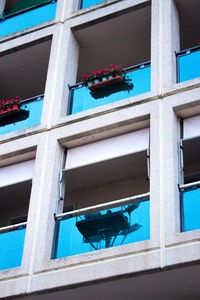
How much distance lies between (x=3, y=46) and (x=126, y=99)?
5.30 metres

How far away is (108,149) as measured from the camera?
48.7ft

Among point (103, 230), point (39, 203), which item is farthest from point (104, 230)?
point (39, 203)

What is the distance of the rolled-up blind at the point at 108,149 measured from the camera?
14522 mm

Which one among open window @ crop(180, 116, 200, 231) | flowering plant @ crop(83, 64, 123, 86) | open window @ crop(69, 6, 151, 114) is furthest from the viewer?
flowering plant @ crop(83, 64, 123, 86)

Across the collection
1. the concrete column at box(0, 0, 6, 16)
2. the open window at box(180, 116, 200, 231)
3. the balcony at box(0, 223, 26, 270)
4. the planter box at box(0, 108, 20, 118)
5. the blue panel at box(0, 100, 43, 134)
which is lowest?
the balcony at box(0, 223, 26, 270)

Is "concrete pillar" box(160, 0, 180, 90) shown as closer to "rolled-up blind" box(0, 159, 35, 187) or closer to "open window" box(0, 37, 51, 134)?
"open window" box(0, 37, 51, 134)

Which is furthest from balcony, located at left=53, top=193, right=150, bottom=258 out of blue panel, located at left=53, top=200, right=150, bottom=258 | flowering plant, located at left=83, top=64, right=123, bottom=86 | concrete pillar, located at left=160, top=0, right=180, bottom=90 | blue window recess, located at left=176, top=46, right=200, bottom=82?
flowering plant, located at left=83, top=64, right=123, bottom=86

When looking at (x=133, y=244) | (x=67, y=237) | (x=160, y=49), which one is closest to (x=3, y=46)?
(x=160, y=49)

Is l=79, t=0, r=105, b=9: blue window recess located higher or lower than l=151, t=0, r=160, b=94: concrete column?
higher

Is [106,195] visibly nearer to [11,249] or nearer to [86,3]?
[11,249]

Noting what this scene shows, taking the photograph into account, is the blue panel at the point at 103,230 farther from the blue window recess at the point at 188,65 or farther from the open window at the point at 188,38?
the open window at the point at 188,38

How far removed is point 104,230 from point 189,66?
4436 millimetres

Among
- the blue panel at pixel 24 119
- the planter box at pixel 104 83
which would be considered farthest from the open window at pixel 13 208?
the planter box at pixel 104 83

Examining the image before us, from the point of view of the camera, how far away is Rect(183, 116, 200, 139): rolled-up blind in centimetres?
1395
